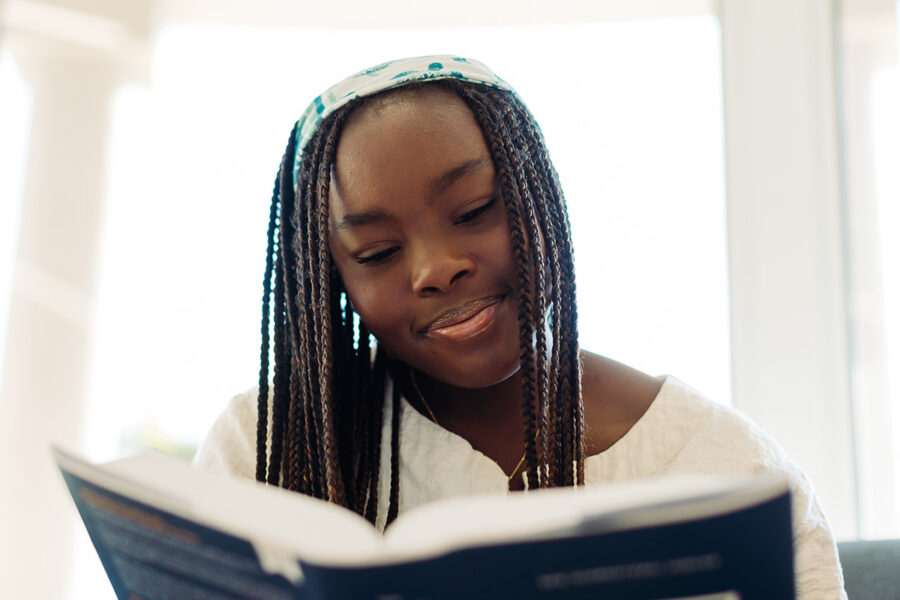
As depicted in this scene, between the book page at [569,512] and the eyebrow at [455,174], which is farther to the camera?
the eyebrow at [455,174]

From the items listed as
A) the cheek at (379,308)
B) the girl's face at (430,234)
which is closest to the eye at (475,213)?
the girl's face at (430,234)

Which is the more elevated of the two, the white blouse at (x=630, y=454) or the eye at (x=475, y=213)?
the eye at (x=475, y=213)

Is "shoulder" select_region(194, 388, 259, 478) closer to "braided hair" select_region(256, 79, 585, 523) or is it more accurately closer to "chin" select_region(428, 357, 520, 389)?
"braided hair" select_region(256, 79, 585, 523)

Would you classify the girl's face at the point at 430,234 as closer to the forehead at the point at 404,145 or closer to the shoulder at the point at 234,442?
the forehead at the point at 404,145

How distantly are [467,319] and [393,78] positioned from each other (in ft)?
0.97

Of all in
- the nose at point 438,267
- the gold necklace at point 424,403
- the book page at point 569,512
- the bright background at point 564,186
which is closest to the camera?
the book page at point 569,512

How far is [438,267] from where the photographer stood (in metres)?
0.91

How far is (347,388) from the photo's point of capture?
113cm

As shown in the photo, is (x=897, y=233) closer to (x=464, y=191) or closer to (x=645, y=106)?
(x=645, y=106)

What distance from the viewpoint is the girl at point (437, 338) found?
938mm

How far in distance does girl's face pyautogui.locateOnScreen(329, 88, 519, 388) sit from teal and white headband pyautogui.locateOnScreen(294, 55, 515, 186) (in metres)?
0.02

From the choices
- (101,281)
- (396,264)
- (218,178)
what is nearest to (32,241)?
(101,281)

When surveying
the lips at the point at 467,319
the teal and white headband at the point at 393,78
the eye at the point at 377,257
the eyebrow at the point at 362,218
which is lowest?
the lips at the point at 467,319

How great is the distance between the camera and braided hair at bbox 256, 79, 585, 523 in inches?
37.5
